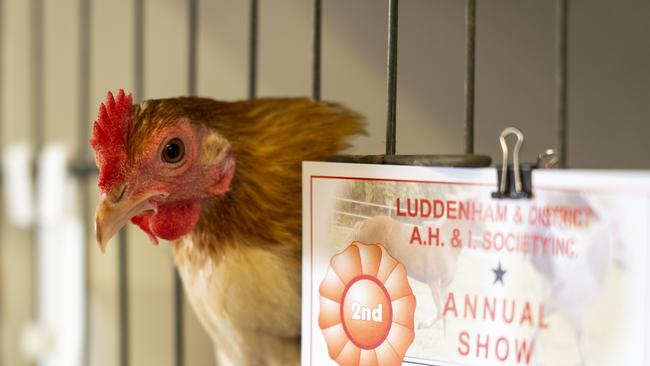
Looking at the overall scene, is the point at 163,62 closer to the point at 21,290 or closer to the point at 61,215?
the point at 61,215

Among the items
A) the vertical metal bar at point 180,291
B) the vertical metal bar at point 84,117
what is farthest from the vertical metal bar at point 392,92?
the vertical metal bar at point 84,117

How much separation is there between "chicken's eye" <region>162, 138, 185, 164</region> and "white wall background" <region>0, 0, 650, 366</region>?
0.35 ft

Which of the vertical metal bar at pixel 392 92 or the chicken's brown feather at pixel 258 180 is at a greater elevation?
the vertical metal bar at pixel 392 92

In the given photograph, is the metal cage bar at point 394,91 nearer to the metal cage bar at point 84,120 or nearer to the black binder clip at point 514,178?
the black binder clip at point 514,178

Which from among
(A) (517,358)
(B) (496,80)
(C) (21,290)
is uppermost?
(B) (496,80)

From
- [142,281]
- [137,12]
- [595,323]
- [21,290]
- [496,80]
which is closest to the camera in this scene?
[595,323]

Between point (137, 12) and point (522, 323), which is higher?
point (137, 12)

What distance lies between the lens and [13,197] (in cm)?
100

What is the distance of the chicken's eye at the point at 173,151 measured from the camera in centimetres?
43

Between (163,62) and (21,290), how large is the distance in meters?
0.67

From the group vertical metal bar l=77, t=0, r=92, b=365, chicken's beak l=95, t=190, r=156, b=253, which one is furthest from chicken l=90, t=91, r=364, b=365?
vertical metal bar l=77, t=0, r=92, b=365

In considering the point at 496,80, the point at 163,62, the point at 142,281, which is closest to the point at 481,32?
the point at 496,80

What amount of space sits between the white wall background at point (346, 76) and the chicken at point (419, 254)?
0.06m

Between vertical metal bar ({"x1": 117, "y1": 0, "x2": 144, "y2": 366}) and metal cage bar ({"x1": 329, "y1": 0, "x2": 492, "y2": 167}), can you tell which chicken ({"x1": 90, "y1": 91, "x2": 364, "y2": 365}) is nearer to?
metal cage bar ({"x1": 329, "y1": 0, "x2": 492, "y2": 167})
